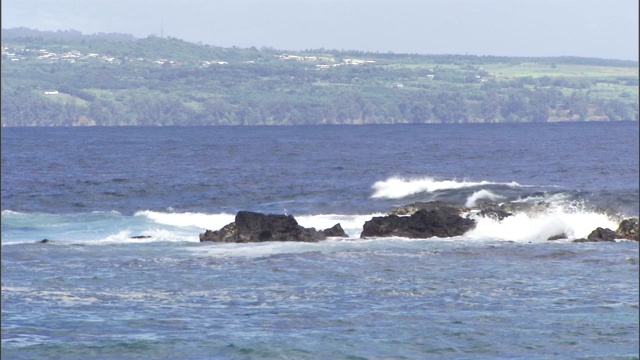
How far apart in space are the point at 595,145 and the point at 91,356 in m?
108

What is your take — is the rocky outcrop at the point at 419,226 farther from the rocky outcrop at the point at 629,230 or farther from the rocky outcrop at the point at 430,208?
the rocky outcrop at the point at 430,208

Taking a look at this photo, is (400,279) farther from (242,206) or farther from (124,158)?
(124,158)

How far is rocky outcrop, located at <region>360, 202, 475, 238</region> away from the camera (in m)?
42.9

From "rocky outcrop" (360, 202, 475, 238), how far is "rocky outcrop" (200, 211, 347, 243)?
6.13 feet

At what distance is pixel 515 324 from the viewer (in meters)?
27.2

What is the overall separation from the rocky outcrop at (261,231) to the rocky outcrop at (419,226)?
1.87 metres

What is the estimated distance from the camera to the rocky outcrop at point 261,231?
4228 cm

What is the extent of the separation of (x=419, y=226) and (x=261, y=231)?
5379mm

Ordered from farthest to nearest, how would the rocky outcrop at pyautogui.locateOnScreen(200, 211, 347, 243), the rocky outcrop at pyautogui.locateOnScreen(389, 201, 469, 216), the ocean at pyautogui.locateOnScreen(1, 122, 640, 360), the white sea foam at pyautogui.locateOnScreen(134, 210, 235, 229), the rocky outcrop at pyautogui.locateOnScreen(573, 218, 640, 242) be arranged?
the white sea foam at pyautogui.locateOnScreen(134, 210, 235, 229) < the rocky outcrop at pyautogui.locateOnScreen(389, 201, 469, 216) < the rocky outcrop at pyautogui.locateOnScreen(200, 211, 347, 243) < the rocky outcrop at pyautogui.locateOnScreen(573, 218, 640, 242) < the ocean at pyautogui.locateOnScreen(1, 122, 640, 360)

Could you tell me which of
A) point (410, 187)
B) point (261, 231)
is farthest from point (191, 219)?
point (410, 187)

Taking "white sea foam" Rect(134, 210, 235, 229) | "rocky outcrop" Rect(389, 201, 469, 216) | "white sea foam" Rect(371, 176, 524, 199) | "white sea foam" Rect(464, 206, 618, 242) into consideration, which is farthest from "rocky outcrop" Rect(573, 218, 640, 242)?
"white sea foam" Rect(371, 176, 524, 199)

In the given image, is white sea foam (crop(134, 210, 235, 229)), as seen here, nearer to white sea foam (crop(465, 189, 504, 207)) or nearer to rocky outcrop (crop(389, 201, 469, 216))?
rocky outcrop (crop(389, 201, 469, 216))

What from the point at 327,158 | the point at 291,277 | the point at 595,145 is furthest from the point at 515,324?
the point at 595,145

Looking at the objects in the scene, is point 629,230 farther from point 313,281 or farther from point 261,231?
point 313,281
